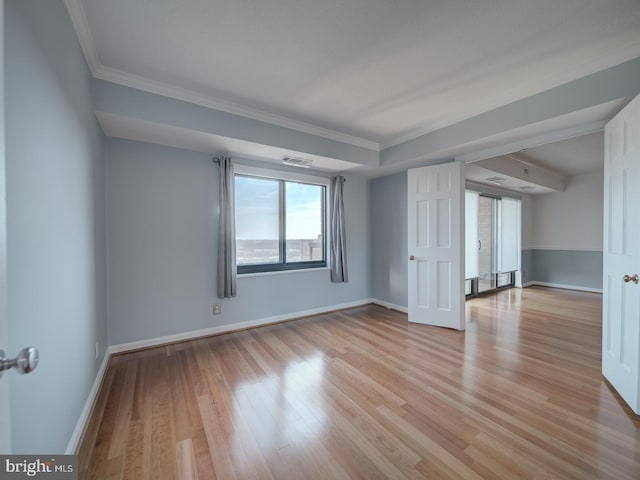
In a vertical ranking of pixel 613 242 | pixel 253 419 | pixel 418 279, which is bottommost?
pixel 253 419

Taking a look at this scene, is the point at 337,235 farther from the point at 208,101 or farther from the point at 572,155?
the point at 572,155

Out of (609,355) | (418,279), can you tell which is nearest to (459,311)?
(418,279)

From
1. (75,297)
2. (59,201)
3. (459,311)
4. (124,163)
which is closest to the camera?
(59,201)

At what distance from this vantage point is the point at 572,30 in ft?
5.46

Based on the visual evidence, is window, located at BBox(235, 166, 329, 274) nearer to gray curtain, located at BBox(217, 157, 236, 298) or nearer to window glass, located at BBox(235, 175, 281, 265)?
window glass, located at BBox(235, 175, 281, 265)

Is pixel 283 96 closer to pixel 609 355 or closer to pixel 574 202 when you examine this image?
pixel 609 355

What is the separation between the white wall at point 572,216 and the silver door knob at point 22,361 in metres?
8.25

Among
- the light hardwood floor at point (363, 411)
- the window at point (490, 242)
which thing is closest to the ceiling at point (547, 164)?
the window at point (490, 242)

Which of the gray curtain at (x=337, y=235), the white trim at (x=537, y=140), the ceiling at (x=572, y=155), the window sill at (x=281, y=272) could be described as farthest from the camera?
the gray curtain at (x=337, y=235)

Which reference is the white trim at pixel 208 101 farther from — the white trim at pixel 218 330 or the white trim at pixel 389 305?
the white trim at pixel 389 305

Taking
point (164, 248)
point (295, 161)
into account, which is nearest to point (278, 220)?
point (295, 161)

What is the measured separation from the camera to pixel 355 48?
6.05ft

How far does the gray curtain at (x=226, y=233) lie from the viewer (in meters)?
3.05

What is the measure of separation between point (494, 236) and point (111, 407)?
6.64 m
